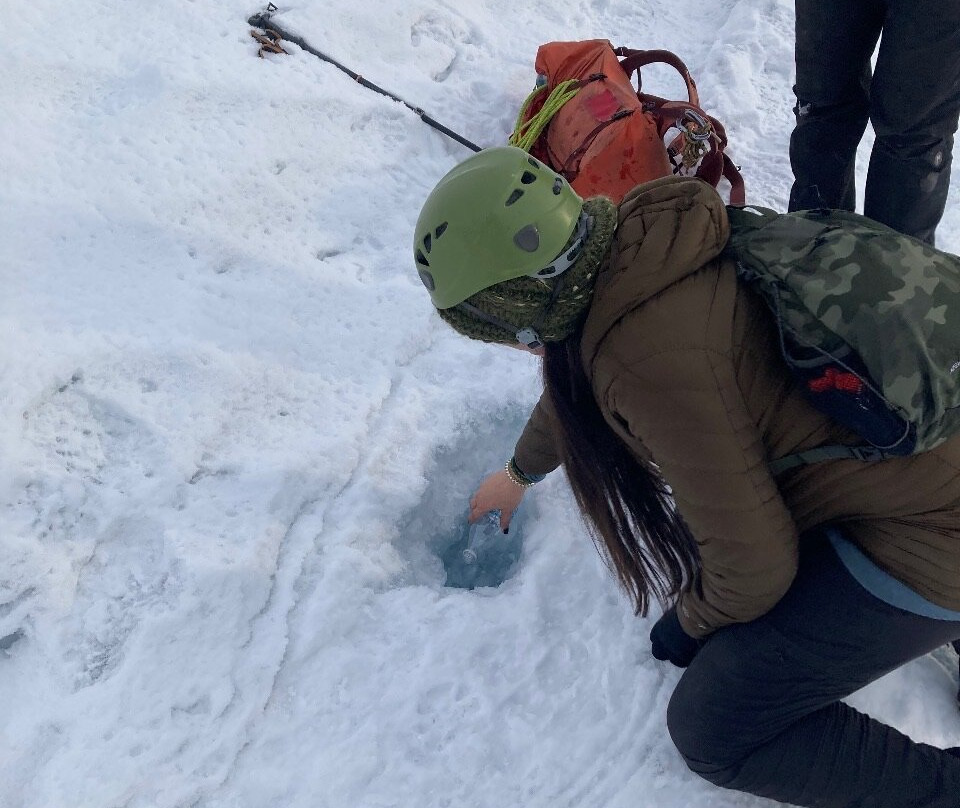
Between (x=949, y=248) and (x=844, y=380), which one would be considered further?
(x=949, y=248)

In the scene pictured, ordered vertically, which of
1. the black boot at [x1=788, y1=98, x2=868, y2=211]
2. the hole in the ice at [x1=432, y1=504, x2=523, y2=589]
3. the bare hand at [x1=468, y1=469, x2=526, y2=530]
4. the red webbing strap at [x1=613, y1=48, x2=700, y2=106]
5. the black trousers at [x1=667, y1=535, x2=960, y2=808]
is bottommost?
the hole in the ice at [x1=432, y1=504, x2=523, y2=589]

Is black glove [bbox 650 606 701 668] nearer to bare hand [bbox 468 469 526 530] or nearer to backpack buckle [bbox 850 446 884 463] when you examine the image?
bare hand [bbox 468 469 526 530]

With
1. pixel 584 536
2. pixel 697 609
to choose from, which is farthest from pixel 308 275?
pixel 697 609

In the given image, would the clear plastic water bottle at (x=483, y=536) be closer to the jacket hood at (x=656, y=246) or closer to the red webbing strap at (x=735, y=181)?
the jacket hood at (x=656, y=246)

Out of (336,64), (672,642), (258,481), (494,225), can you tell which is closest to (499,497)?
(672,642)

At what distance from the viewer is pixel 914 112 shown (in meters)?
2.35

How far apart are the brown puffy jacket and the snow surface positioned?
0.84 metres

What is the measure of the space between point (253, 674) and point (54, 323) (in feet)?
4.65

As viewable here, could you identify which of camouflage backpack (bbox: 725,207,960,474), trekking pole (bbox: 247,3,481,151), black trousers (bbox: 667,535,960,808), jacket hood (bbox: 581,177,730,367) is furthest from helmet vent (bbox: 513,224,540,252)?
trekking pole (bbox: 247,3,481,151)

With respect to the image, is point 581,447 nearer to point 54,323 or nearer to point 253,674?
point 253,674

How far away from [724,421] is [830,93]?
75.2 inches

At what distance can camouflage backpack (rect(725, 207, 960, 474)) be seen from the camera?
1.20 metres

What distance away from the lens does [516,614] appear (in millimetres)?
2238

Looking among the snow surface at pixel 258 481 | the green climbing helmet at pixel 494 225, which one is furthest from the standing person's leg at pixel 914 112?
the green climbing helmet at pixel 494 225
